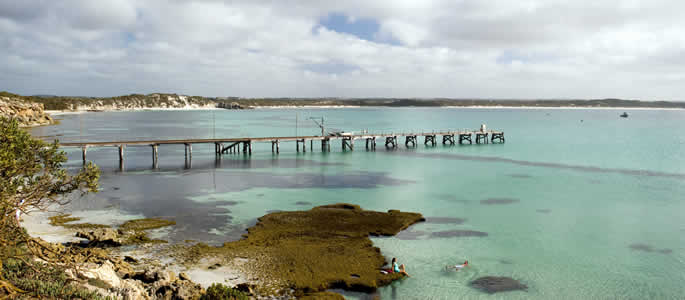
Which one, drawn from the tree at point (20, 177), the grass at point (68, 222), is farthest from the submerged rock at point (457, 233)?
the grass at point (68, 222)

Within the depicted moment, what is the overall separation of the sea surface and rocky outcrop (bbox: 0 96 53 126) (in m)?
40.4

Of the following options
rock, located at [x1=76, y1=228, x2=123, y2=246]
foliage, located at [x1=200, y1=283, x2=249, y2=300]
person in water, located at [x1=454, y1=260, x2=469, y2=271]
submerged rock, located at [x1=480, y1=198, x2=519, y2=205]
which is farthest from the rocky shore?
submerged rock, located at [x1=480, y1=198, x2=519, y2=205]

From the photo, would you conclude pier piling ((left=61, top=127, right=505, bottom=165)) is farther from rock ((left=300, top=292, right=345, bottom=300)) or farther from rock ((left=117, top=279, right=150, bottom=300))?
rock ((left=300, top=292, right=345, bottom=300))

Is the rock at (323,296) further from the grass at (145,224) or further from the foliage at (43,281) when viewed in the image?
the grass at (145,224)

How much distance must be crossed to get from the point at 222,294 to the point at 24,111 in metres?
101

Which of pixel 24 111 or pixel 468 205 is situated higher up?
pixel 24 111

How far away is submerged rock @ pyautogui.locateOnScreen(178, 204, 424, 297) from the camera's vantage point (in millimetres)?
16375

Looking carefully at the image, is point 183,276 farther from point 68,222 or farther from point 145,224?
point 68,222

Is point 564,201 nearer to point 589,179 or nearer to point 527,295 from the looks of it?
point 589,179

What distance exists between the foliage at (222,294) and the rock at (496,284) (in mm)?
9021

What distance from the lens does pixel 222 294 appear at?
13844mm

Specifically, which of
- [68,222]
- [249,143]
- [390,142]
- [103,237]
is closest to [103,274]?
[103,237]

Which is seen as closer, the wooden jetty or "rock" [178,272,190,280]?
"rock" [178,272,190,280]

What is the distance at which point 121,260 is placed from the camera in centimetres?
1714
